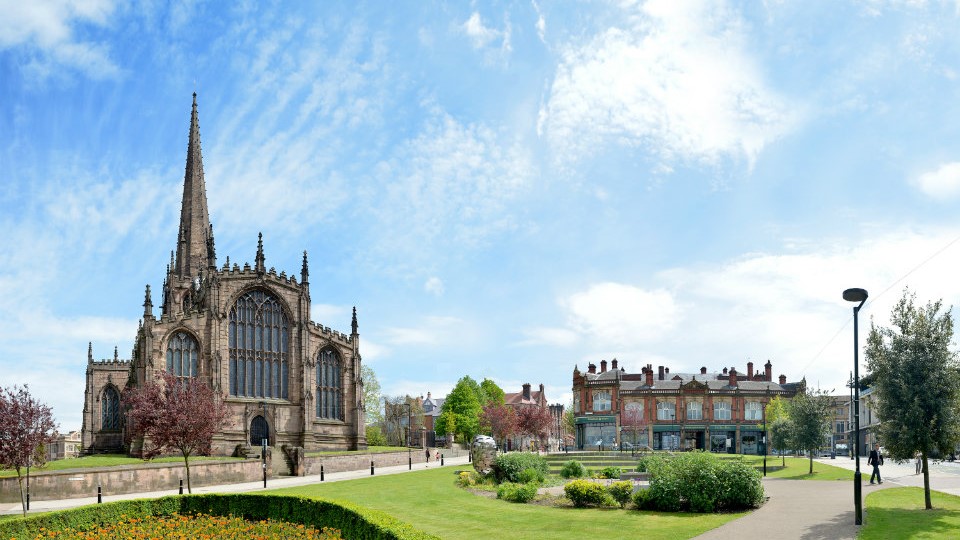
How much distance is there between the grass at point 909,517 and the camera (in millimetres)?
20792

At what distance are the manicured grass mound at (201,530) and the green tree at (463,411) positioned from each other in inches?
3247

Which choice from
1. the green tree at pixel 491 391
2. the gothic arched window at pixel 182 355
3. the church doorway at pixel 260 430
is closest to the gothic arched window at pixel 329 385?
the church doorway at pixel 260 430

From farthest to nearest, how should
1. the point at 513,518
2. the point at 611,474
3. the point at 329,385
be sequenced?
the point at 329,385
the point at 611,474
the point at 513,518

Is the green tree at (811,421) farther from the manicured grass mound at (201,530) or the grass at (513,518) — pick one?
the manicured grass mound at (201,530)

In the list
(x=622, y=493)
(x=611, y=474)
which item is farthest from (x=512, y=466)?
(x=622, y=493)

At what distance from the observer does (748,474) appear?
2639cm

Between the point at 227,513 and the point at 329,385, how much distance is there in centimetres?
4262

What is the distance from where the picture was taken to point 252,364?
63875 mm

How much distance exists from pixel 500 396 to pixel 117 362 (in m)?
62.1

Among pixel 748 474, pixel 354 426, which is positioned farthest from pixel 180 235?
pixel 748 474

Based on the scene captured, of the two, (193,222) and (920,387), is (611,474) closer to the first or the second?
(920,387)

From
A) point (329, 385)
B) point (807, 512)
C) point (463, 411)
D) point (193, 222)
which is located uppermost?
point (193, 222)

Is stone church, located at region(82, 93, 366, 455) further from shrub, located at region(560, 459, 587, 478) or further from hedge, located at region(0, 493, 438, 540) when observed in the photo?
hedge, located at region(0, 493, 438, 540)

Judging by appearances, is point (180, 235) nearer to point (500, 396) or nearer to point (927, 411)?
point (500, 396)
